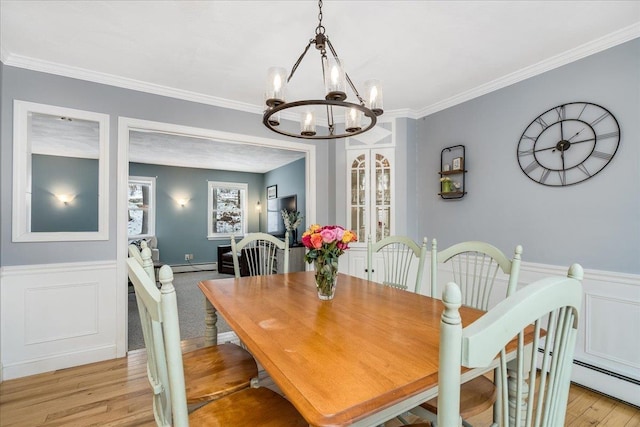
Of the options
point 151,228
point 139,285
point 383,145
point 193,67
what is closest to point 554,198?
point 383,145

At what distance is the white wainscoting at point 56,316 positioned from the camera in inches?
92.2

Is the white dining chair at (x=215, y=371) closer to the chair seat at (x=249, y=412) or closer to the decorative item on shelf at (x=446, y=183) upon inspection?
the chair seat at (x=249, y=412)

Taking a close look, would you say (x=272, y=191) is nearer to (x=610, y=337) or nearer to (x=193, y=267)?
(x=193, y=267)

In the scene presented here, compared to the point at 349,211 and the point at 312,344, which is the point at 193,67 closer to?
the point at 349,211

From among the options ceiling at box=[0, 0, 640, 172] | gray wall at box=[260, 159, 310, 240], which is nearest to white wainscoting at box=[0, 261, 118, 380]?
ceiling at box=[0, 0, 640, 172]

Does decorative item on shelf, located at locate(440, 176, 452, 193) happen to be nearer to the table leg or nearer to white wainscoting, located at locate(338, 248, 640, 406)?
white wainscoting, located at locate(338, 248, 640, 406)

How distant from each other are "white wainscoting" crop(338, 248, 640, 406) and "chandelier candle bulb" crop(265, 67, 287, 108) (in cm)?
243

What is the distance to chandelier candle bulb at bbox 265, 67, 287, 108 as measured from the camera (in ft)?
5.14

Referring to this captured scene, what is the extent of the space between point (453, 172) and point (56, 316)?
3806 mm

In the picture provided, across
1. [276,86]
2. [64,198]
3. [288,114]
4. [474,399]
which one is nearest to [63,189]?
[64,198]

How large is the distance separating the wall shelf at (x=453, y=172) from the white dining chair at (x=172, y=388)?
265 centimetres

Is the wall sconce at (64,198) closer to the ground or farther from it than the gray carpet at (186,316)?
farther from it

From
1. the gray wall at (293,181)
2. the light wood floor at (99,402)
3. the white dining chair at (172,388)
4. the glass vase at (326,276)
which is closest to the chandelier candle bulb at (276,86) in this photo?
the glass vase at (326,276)

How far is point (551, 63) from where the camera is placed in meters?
2.39
